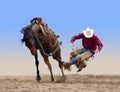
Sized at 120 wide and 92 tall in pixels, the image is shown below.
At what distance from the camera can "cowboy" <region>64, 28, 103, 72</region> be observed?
19.6 metres

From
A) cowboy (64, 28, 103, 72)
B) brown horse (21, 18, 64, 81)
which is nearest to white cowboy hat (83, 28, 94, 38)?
cowboy (64, 28, 103, 72)

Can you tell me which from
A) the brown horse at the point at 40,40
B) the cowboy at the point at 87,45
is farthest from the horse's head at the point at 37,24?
the cowboy at the point at 87,45

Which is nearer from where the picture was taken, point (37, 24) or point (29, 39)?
point (29, 39)

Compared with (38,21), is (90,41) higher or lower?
lower

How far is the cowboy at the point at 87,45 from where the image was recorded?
19620 mm

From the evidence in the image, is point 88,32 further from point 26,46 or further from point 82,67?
point 26,46

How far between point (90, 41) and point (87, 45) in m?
0.17

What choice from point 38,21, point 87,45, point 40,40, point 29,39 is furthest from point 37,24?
point 87,45

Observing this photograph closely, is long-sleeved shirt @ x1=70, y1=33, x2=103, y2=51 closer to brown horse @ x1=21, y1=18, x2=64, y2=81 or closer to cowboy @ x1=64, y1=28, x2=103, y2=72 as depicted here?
cowboy @ x1=64, y1=28, x2=103, y2=72

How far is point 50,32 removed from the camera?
21.3 m

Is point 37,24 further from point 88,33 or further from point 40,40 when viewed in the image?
point 88,33

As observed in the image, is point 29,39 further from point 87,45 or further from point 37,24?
point 87,45

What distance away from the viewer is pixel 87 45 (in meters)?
19.8

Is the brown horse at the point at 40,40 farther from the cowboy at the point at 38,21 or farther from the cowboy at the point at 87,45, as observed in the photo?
the cowboy at the point at 87,45
